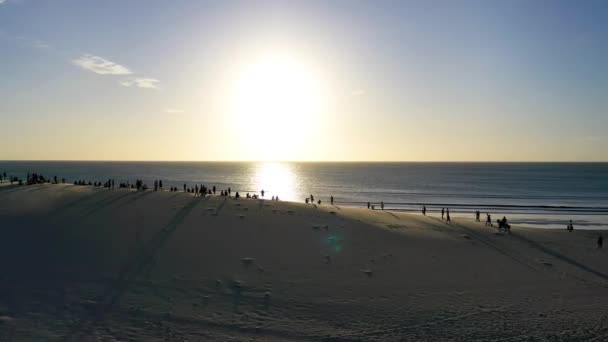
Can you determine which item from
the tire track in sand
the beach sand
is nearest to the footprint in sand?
the beach sand

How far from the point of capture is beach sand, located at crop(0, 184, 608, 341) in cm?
1530

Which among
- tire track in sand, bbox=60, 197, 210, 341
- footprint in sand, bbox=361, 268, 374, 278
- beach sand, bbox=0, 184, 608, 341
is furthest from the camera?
footprint in sand, bbox=361, 268, 374, 278

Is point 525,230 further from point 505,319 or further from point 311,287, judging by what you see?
point 311,287

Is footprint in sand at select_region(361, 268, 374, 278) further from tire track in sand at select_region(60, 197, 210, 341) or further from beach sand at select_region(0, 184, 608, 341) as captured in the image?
tire track in sand at select_region(60, 197, 210, 341)

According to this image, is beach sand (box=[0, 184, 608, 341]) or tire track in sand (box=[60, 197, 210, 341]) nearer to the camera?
tire track in sand (box=[60, 197, 210, 341])

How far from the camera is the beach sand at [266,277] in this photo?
602 inches

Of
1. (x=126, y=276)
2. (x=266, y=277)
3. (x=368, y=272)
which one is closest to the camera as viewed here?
(x=126, y=276)

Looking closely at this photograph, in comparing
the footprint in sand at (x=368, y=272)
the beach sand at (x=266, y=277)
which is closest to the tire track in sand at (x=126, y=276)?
the beach sand at (x=266, y=277)

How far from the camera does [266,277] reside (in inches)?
787

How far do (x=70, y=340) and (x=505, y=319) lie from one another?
16463 mm

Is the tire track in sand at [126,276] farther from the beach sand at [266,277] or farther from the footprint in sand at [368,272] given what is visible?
the footprint in sand at [368,272]

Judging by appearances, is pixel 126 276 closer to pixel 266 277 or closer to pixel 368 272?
pixel 266 277

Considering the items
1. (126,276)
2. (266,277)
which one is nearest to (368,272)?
(266,277)

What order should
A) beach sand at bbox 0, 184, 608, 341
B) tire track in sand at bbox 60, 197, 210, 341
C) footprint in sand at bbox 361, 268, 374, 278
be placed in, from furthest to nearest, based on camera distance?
1. footprint in sand at bbox 361, 268, 374, 278
2. beach sand at bbox 0, 184, 608, 341
3. tire track in sand at bbox 60, 197, 210, 341
